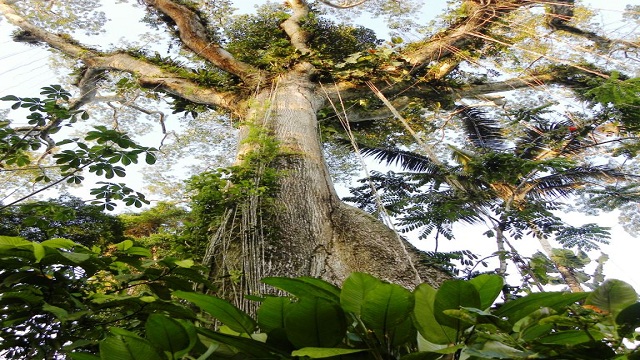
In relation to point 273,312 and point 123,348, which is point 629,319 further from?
point 123,348

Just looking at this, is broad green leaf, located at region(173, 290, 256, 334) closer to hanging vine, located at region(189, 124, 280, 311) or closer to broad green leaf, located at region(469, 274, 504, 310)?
broad green leaf, located at region(469, 274, 504, 310)

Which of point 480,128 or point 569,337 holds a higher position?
point 480,128

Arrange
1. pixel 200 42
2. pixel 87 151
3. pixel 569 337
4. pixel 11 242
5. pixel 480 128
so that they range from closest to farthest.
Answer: pixel 569 337, pixel 11 242, pixel 87 151, pixel 200 42, pixel 480 128

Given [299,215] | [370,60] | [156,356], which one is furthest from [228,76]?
[156,356]

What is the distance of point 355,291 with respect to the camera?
0.75m

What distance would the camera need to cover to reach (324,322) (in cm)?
73

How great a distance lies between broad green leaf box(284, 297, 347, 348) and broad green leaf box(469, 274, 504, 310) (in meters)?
0.28

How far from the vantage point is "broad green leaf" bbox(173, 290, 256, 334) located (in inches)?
30.0

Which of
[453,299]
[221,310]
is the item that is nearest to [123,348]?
[221,310]

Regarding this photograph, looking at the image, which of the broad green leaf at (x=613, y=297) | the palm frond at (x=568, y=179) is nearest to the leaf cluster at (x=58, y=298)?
the broad green leaf at (x=613, y=297)

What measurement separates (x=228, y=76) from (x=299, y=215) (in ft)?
10.8

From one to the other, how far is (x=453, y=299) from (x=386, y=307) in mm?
115

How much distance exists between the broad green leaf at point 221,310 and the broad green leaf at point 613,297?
0.62m

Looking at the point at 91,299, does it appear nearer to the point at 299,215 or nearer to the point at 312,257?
the point at 312,257
